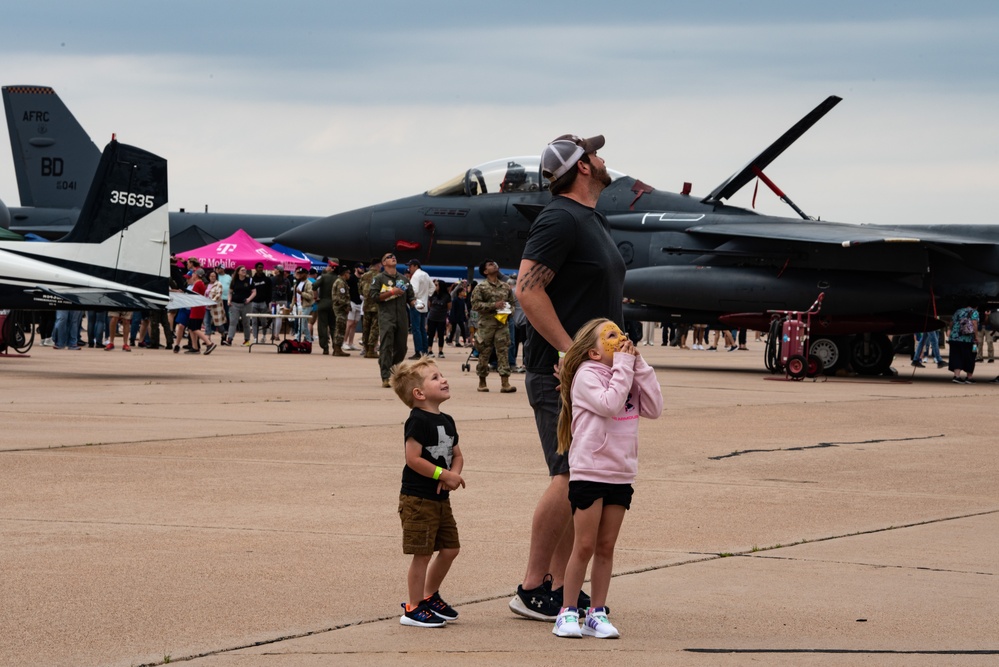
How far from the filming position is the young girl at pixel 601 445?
4.88 meters

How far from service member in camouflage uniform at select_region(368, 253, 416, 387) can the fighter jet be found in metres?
4.83

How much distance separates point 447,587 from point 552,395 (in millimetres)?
959

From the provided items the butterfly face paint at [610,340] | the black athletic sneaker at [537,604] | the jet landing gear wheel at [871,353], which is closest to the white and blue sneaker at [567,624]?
the black athletic sneaker at [537,604]

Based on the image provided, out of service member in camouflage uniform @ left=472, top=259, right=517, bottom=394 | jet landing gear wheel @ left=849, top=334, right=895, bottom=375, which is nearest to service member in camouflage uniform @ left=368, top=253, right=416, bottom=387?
service member in camouflage uniform @ left=472, top=259, right=517, bottom=394

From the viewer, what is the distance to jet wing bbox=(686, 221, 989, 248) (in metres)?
20.7

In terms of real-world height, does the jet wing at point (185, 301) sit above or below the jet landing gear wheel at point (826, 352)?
above

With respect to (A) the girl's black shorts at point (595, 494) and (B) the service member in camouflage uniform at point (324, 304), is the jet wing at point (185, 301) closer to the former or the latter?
(B) the service member in camouflage uniform at point (324, 304)

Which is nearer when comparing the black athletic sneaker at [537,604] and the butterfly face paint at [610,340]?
the butterfly face paint at [610,340]

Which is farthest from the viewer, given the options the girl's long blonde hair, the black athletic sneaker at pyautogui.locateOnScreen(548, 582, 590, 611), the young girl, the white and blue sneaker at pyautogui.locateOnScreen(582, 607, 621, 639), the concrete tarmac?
the black athletic sneaker at pyautogui.locateOnScreen(548, 582, 590, 611)

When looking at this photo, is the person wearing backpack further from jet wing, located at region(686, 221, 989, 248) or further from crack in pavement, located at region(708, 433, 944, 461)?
crack in pavement, located at region(708, 433, 944, 461)

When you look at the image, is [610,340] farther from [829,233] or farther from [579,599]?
[829,233]

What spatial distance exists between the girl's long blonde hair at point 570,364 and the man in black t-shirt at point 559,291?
108 mm

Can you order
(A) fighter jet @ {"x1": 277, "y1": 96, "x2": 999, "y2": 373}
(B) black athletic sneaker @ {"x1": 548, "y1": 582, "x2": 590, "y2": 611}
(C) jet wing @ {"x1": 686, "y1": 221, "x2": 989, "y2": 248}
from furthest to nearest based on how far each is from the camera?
(A) fighter jet @ {"x1": 277, "y1": 96, "x2": 999, "y2": 373} → (C) jet wing @ {"x1": 686, "y1": 221, "x2": 989, "y2": 248} → (B) black athletic sneaker @ {"x1": 548, "y1": 582, "x2": 590, "y2": 611}

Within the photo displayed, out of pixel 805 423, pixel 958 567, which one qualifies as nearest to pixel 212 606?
pixel 958 567
